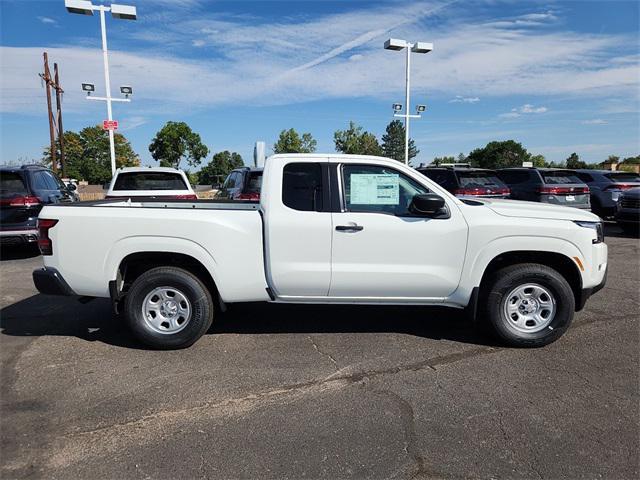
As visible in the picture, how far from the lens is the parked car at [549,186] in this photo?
12.8 metres

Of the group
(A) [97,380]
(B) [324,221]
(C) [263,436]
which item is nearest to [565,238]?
(B) [324,221]

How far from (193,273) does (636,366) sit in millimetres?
4161

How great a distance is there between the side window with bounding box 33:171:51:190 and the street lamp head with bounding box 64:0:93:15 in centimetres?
943

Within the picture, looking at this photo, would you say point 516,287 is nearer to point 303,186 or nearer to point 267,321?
point 303,186

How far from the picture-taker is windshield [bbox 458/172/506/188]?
495 inches

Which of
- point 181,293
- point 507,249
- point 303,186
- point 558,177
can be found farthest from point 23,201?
point 558,177

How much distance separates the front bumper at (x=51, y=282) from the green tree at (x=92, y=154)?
77115mm

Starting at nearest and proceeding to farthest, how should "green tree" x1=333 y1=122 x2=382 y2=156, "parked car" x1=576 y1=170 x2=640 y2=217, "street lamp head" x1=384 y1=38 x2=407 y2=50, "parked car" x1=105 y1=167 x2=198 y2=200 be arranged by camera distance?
"parked car" x1=105 y1=167 x2=198 y2=200, "parked car" x1=576 y1=170 x2=640 y2=217, "street lamp head" x1=384 y1=38 x2=407 y2=50, "green tree" x1=333 y1=122 x2=382 y2=156

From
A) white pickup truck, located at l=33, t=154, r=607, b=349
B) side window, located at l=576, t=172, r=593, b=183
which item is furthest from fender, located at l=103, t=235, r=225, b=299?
side window, located at l=576, t=172, r=593, b=183

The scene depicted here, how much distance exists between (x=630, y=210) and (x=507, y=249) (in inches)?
371

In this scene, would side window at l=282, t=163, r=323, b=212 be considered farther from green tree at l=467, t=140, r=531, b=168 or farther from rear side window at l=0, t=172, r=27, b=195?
green tree at l=467, t=140, r=531, b=168

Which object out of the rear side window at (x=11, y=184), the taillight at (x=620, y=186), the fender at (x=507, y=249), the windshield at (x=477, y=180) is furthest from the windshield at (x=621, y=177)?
the rear side window at (x=11, y=184)

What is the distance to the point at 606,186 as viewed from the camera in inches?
557

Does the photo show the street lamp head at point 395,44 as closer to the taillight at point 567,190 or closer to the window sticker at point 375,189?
the taillight at point 567,190
